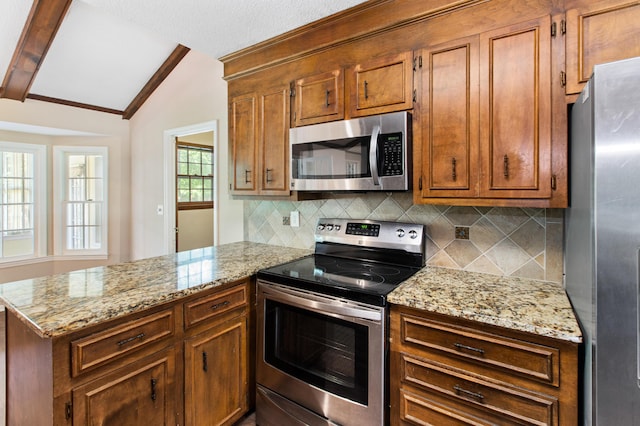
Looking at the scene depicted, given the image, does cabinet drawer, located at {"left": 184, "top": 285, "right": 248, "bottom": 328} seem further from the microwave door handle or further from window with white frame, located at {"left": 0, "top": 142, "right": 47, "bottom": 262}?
window with white frame, located at {"left": 0, "top": 142, "right": 47, "bottom": 262}

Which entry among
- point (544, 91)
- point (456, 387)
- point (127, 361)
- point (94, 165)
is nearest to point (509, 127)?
point (544, 91)

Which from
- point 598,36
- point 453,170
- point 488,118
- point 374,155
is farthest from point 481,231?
point 598,36

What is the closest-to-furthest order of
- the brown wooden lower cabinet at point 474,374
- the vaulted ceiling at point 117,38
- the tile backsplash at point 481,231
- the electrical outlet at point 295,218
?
the brown wooden lower cabinet at point 474,374 < the tile backsplash at point 481,231 < the vaulted ceiling at point 117,38 < the electrical outlet at point 295,218

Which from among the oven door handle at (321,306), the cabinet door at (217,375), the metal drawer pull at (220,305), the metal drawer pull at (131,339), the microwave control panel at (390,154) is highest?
the microwave control panel at (390,154)

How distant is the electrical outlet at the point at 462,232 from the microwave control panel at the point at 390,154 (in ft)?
1.71

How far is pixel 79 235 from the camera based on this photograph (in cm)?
439

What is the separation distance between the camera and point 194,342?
160 centimetres

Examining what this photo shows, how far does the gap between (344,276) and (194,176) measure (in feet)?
11.8

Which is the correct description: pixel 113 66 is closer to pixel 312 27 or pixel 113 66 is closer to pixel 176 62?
pixel 176 62

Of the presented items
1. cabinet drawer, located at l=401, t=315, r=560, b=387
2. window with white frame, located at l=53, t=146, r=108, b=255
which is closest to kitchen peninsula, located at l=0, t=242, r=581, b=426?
cabinet drawer, located at l=401, t=315, r=560, b=387

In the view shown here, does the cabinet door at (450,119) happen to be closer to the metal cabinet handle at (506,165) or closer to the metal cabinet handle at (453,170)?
the metal cabinet handle at (453,170)

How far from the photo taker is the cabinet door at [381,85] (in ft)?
5.70

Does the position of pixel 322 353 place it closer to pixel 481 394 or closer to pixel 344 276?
pixel 344 276

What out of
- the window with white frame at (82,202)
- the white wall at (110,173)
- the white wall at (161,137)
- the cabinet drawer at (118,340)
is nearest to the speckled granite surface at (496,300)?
the cabinet drawer at (118,340)
